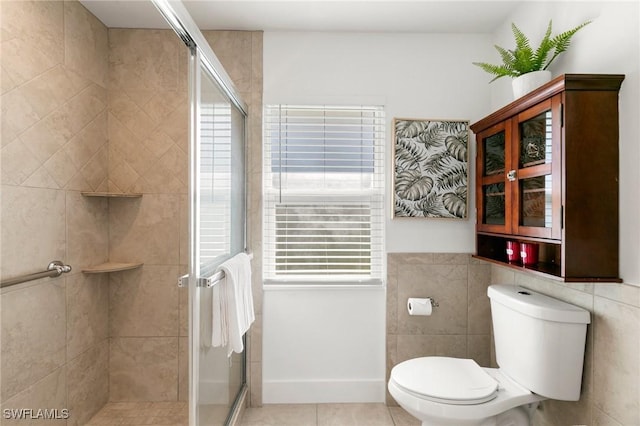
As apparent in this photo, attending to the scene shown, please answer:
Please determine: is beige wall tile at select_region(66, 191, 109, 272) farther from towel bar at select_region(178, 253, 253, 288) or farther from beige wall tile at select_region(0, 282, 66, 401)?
towel bar at select_region(178, 253, 253, 288)

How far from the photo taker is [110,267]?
198 cm

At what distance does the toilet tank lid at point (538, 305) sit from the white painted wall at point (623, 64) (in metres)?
0.23

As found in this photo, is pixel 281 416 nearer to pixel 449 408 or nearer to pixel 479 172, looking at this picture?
pixel 449 408

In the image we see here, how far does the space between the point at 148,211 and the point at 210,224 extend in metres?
0.83

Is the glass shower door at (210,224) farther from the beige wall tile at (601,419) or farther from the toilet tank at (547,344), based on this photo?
the beige wall tile at (601,419)

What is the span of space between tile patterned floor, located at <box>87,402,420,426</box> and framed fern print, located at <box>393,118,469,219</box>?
1.19 meters

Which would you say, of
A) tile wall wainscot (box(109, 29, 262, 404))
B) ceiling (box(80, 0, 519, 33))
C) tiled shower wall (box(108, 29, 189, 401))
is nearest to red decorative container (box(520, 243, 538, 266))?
ceiling (box(80, 0, 519, 33))

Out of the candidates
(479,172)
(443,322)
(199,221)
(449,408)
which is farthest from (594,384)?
(199,221)

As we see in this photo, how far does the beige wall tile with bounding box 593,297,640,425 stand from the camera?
125 cm

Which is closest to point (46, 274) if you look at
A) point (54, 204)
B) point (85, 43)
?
point (54, 204)

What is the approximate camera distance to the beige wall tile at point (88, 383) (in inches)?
73.0

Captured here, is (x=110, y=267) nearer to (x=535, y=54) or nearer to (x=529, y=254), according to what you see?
(x=529, y=254)

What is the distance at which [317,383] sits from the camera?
224cm

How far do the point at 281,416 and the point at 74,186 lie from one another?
5.61ft
